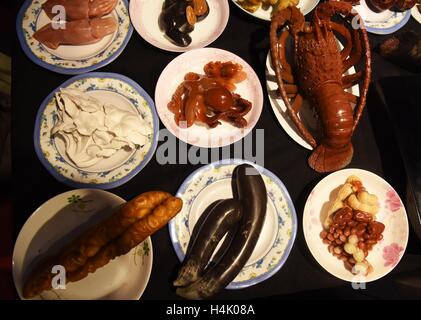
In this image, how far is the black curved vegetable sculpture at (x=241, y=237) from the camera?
1.27 metres

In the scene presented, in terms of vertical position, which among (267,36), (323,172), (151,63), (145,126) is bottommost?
(323,172)

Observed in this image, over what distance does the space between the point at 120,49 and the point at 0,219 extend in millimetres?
892

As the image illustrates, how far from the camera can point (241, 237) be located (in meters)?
1.33

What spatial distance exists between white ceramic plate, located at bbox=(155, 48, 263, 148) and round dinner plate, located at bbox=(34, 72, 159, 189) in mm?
72

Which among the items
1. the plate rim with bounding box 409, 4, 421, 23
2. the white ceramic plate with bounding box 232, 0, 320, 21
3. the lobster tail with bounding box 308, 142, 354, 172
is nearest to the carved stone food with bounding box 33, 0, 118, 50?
the white ceramic plate with bounding box 232, 0, 320, 21

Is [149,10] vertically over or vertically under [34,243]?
over

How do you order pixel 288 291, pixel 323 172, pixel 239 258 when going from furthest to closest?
pixel 323 172 < pixel 288 291 < pixel 239 258

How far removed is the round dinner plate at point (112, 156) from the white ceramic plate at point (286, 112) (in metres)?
0.54

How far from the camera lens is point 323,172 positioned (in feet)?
4.99

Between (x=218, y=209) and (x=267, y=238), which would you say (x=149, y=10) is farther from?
(x=267, y=238)

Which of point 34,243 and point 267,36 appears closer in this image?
point 34,243

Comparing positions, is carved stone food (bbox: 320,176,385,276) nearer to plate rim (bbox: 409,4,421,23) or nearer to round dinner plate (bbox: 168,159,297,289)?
round dinner plate (bbox: 168,159,297,289)

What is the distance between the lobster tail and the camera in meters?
1.50

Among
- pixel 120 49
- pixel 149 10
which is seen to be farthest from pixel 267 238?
pixel 149 10
